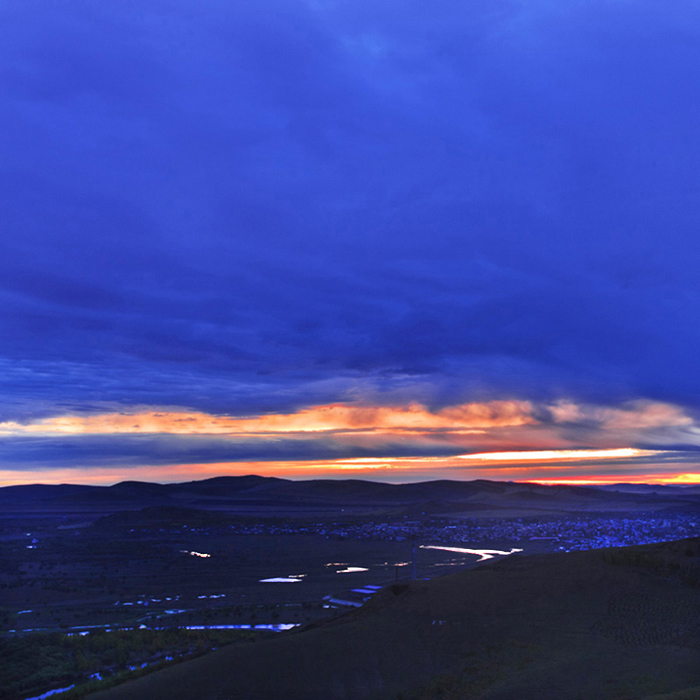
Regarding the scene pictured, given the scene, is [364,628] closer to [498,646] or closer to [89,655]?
[498,646]

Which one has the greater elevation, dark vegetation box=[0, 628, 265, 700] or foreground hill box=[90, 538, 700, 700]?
foreground hill box=[90, 538, 700, 700]

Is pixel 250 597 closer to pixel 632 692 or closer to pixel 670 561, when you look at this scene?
pixel 670 561

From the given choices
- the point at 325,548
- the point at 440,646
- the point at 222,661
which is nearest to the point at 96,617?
the point at 222,661

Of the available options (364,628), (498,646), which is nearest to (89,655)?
(364,628)

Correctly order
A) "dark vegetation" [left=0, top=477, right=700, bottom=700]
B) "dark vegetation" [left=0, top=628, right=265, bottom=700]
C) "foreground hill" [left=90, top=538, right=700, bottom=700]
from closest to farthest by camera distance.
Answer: "foreground hill" [left=90, top=538, right=700, bottom=700]
"dark vegetation" [left=0, top=477, right=700, bottom=700]
"dark vegetation" [left=0, top=628, right=265, bottom=700]

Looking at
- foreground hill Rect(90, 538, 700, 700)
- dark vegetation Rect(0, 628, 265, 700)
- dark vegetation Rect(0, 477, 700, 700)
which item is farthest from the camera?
dark vegetation Rect(0, 628, 265, 700)

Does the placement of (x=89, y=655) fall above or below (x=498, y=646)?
below

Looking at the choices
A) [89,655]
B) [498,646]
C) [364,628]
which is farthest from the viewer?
[89,655]

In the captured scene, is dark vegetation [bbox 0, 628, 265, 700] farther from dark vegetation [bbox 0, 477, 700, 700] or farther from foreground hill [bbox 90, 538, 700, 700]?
foreground hill [bbox 90, 538, 700, 700]

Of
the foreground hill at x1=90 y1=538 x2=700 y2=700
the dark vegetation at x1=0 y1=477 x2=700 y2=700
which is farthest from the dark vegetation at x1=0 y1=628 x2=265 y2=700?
the foreground hill at x1=90 y1=538 x2=700 y2=700
